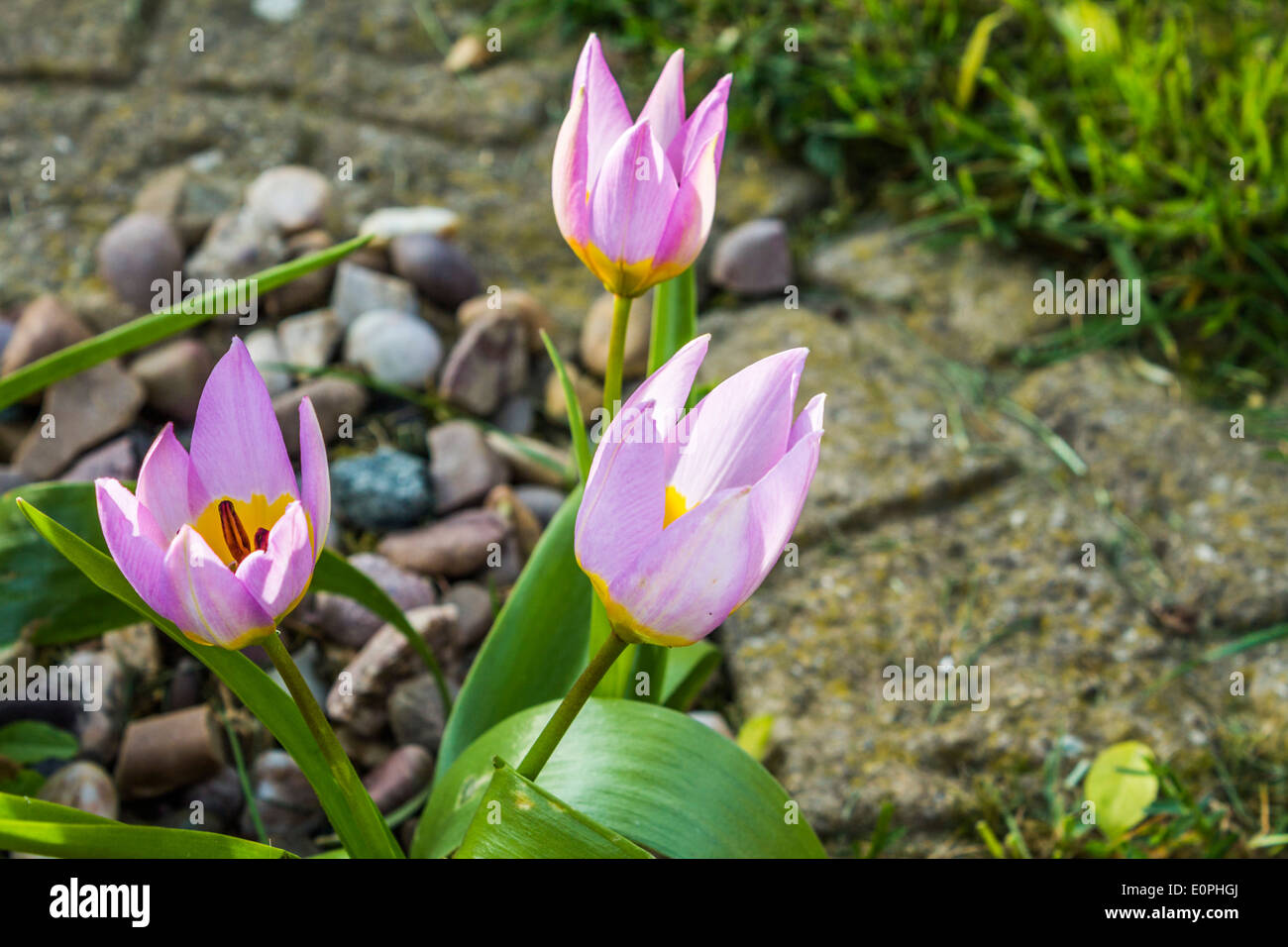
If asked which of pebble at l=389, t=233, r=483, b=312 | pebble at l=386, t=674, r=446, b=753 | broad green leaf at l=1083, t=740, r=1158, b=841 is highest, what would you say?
pebble at l=389, t=233, r=483, b=312

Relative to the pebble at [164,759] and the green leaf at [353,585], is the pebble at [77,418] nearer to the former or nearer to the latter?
the pebble at [164,759]

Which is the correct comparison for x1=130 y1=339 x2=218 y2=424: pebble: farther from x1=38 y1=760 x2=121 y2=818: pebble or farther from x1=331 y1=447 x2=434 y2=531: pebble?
x1=38 y1=760 x2=121 y2=818: pebble

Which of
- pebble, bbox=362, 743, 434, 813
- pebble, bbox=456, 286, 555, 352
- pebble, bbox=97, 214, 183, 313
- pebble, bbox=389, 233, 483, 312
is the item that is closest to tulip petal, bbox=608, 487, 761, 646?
pebble, bbox=362, 743, 434, 813

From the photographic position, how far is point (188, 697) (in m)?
1.31

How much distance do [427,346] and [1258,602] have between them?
48.4 inches

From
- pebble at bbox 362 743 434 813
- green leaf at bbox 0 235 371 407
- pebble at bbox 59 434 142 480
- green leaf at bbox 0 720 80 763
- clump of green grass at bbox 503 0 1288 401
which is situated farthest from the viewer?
clump of green grass at bbox 503 0 1288 401

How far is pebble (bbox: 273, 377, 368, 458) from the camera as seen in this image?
1.56m

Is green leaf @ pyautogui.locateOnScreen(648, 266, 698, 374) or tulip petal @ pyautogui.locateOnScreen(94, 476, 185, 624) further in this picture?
green leaf @ pyautogui.locateOnScreen(648, 266, 698, 374)

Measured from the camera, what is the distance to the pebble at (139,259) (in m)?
1.73

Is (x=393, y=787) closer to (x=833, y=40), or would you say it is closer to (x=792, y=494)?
(x=792, y=494)

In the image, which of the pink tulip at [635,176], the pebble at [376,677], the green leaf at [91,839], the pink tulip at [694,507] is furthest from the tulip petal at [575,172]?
the pebble at [376,677]

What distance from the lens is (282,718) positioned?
0.79 m

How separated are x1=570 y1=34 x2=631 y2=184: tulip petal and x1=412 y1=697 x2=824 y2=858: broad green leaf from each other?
40cm
